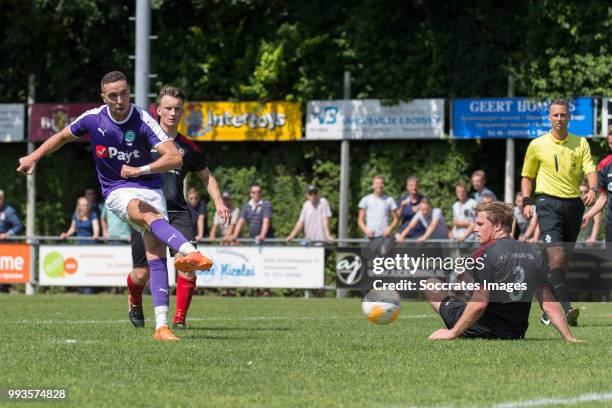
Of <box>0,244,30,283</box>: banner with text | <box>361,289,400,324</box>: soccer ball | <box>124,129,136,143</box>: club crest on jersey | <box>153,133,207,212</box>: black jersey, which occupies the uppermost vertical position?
<box>124,129,136,143</box>: club crest on jersey

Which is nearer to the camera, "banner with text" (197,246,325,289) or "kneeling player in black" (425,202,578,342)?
"kneeling player in black" (425,202,578,342)

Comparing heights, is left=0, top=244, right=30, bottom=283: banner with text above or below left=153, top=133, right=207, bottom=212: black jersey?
below

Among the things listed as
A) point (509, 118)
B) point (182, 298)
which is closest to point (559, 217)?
point (182, 298)

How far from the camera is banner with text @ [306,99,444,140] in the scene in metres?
25.3

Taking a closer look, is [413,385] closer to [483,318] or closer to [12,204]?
[483,318]

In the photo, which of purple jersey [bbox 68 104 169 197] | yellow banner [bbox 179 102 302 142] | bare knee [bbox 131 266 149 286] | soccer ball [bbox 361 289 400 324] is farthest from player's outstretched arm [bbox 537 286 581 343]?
yellow banner [bbox 179 102 302 142]

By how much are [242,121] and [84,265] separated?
5.47 meters

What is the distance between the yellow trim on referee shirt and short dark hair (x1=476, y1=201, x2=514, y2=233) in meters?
3.61

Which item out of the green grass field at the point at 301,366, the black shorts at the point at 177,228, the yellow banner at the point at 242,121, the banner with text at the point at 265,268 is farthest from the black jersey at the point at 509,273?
the yellow banner at the point at 242,121

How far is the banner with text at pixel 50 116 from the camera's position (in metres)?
27.8

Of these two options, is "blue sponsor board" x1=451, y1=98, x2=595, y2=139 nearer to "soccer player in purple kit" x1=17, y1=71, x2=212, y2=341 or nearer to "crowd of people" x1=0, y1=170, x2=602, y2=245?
"crowd of people" x1=0, y1=170, x2=602, y2=245

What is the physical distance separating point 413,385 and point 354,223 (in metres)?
19.5

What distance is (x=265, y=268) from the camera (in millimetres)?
22375

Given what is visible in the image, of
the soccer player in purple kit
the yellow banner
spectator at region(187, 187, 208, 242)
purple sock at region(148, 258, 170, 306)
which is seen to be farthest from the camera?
the yellow banner
